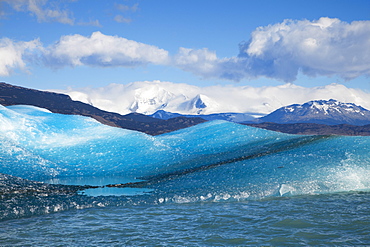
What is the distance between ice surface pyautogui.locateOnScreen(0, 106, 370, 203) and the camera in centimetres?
2105

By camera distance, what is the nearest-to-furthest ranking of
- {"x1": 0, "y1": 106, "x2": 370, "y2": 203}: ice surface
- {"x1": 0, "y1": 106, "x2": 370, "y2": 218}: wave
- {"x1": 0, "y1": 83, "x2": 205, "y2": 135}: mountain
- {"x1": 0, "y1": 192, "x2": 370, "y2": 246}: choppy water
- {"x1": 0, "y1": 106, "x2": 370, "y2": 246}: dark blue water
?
1. {"x1": 0, "y1": 192, "x2": 370, "y2": 246}: choppy water
2. {"x1": 0, "y1": 106, "x2": 370, "y2": 246}: dark blue water
3. {"x1": 0, "y1": 106, "x2": 370, "y2": 218}: wave
4. {"x1": 0, "y1": 106, "x2": 370, "y2": 203}: ice surface
5. {"x1": 0, "y1": 83, "x2": 205, "y2": 135}: mountain

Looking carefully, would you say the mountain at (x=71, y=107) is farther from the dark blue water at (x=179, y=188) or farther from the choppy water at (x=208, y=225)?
the choppy water at (x=208, y=225)

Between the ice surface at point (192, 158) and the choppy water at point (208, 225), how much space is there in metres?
2.32

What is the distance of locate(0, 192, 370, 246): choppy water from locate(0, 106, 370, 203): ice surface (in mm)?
2322

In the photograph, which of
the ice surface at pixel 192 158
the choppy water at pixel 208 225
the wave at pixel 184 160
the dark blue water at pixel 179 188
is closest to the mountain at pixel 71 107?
the wave at pixel 184 160

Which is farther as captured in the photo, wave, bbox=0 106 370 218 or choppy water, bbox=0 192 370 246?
wave, bbox=0 106 370 218

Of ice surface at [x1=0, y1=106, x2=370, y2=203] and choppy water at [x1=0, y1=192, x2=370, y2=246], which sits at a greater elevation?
ice surface at [x1=0, y1=106, x2=370, y2=203]

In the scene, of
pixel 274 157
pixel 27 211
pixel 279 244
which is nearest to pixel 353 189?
pixel 274 157

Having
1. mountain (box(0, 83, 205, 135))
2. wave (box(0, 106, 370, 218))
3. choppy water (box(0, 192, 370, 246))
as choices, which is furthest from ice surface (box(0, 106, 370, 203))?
mountain (box(0, 83, 205, 135))

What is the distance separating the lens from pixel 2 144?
30.3 meters

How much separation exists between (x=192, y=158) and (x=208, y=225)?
1864cm

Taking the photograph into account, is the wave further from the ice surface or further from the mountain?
the mountain

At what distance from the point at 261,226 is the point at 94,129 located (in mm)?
29336

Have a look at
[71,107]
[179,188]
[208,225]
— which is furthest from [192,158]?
[71,107]
